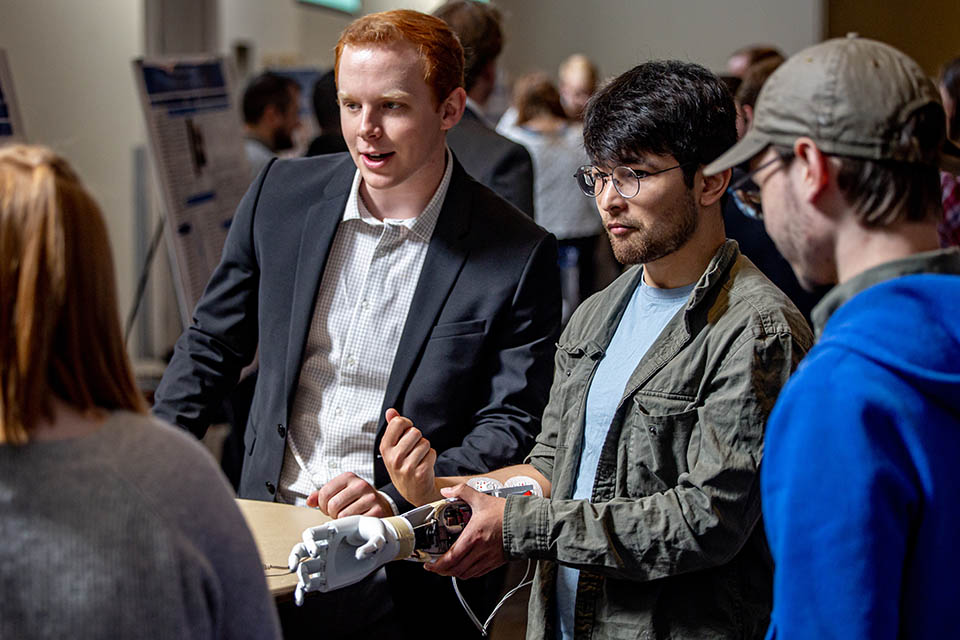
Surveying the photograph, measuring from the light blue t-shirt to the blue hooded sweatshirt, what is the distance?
52 centimetres

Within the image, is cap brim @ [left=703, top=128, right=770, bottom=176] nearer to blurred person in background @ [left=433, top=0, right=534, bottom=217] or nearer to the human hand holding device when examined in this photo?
the human hand holding device

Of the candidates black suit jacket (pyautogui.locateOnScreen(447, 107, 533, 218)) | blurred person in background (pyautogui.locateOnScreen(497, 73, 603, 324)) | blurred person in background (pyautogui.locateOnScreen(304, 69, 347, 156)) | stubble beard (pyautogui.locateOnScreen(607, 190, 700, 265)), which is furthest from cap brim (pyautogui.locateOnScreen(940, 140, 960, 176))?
blurred person in background (pyautogui.locateOnScreen(497, 73, 603, 324))

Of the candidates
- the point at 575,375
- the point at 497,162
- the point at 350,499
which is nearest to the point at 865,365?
the point at 575,375

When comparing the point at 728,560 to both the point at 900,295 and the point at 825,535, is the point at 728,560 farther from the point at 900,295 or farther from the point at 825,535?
the point at 900,295

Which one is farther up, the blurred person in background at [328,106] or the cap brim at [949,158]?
the cap brim at [949,158]

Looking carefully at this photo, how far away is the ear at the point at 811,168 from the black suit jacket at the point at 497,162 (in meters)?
1.93

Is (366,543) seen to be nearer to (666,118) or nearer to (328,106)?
(666,118)

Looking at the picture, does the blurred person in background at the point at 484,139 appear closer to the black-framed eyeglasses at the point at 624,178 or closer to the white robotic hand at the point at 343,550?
the black-framed eyeglasses at the point at 624,178

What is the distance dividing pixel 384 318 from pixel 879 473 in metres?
1.17

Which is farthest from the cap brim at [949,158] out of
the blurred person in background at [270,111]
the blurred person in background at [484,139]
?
the blurred person in background at [270,111]

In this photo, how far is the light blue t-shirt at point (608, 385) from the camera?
1589 mm

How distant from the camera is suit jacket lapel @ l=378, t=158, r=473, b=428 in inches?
78.3

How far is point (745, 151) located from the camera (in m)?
1.18

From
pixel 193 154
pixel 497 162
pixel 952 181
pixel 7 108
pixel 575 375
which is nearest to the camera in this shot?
pixel 575 375
